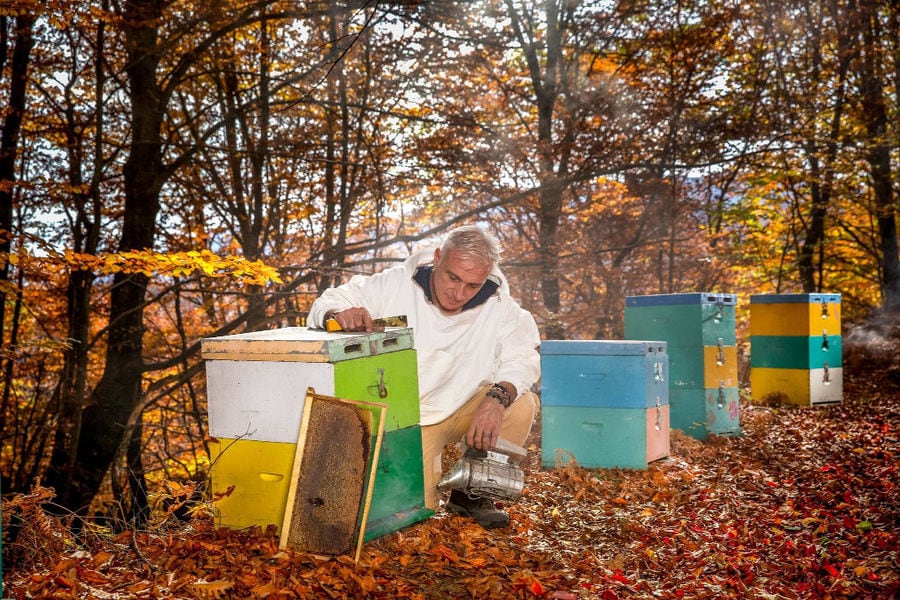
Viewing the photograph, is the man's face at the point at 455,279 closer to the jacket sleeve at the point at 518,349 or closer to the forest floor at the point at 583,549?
the jacket sleeve at the point at 518,349

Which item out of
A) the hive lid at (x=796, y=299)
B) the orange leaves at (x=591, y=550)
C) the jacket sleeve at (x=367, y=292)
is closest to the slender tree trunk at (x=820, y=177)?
the hive lid at (x=796, y=299)

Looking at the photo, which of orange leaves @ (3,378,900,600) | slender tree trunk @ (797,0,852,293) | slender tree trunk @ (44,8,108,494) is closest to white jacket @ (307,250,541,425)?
orange leaves @ (3,378,900,600)

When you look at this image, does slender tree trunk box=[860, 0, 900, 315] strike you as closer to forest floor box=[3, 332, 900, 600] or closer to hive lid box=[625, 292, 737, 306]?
hive lid box=[625, 292, 737, 306]

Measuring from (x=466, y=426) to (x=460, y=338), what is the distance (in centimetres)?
52

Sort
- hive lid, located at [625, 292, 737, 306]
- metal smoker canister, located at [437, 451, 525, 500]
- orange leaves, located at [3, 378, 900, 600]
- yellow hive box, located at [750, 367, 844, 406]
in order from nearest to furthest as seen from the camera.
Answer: orange leaves, located at [3, 378, 900, 600] < metal smoker canister, located at [437, 451, 525, 500] < hive lid, located at [625, 292, 737, 306] < yellow hive box, located at [750, 367, 844, 406]

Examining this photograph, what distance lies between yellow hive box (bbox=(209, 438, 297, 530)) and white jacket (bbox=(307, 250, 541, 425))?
0.96m

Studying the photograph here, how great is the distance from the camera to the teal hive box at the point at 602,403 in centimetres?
469

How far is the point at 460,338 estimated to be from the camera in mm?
3627

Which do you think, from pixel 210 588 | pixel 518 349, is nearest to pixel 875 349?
pixel 518 349

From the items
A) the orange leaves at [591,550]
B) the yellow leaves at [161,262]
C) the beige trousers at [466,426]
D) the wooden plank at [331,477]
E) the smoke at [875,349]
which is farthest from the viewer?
the smoke at [875,349]

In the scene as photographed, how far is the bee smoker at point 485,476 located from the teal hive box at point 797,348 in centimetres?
548

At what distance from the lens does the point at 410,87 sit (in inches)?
325

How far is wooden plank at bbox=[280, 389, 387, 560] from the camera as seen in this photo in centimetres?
262

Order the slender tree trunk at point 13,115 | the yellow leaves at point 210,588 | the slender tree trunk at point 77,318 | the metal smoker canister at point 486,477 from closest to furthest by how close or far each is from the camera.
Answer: the yellow leaves at point 210,588 → the metal smoker canister at point 486,477 → the slender tree trunk at point 77,318 → the slender tree trunk at point 13,115
